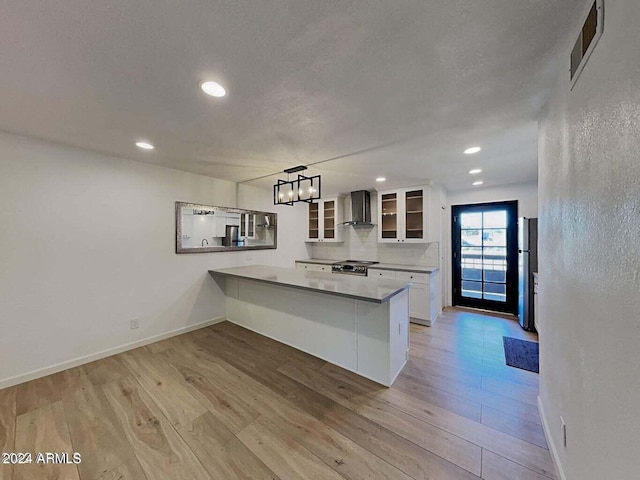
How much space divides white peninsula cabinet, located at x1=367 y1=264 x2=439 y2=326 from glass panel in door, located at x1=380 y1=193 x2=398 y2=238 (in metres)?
0.83

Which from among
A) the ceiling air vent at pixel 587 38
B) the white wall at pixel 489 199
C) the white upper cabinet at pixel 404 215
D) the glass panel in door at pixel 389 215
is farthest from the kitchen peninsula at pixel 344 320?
the white wall at pixel 489 199

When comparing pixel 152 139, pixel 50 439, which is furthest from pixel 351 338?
pixel 152 139

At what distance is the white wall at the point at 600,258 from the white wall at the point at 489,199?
11.2 feet

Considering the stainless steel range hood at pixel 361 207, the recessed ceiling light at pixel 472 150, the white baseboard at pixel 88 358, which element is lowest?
the white baseboard at pixel 88 358

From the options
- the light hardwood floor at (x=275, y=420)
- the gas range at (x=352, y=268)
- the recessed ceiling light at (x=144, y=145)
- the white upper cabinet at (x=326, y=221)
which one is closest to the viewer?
the light hardwood floor at (x=275, y=420)

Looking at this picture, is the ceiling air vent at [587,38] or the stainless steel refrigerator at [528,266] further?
the stainless steel refrigerator at [528,266]

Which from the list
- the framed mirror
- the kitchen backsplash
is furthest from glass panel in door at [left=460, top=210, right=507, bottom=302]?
the framed mirror

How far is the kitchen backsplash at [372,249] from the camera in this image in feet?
15.0

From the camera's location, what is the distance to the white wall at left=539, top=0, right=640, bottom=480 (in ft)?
2.41

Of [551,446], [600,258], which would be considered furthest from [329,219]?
[600,258]

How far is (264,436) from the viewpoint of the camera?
1731mm

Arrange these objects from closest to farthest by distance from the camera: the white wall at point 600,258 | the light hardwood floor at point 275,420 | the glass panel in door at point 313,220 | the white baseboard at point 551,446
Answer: the white wall at point 600,258, the white baseboard at point 551,446, the light hardwood floor at point 275,420, the glass panel in door at point 313,220

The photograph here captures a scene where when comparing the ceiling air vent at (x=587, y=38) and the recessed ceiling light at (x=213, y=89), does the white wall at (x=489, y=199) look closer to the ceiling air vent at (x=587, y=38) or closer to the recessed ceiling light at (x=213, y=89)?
the ceiling air vent at (x=587, y=38)

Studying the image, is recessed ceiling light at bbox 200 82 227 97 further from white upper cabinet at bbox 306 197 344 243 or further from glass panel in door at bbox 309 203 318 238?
glass panel in door at bbox 309 203 318 238
